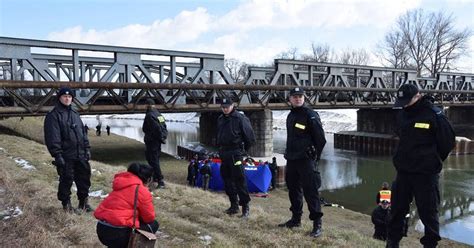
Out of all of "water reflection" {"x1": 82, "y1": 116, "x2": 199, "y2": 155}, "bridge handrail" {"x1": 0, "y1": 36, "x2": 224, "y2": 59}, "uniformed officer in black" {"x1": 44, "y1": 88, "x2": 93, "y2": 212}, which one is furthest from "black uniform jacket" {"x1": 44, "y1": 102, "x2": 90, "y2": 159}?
"water reflection" {"x1": 82, "y1": 116, "x2": 199, "y2": 155}

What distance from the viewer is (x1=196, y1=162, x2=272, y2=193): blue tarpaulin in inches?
503

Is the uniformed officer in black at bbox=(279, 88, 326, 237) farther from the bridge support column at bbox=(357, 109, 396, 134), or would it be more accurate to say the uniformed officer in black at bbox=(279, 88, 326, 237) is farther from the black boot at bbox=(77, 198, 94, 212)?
the bridge support column at bbox=(357, 109, 396, 134)

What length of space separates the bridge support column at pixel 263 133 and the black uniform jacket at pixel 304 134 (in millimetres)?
16705

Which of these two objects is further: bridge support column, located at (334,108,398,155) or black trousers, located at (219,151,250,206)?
bridge support column, located at (334,108,398,155)

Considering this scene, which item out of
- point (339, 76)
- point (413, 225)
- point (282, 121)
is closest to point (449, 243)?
point (413, 225)

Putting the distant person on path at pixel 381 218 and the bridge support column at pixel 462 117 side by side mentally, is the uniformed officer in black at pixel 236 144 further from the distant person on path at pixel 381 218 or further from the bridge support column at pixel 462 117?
the bridge support column at pixel 462 117

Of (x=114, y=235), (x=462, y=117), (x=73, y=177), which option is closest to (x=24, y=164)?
(x=73, y=177)

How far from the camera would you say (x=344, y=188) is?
61.8 ft

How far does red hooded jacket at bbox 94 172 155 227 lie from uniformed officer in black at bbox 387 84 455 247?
275 centimetres

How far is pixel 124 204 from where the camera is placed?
3.59 m

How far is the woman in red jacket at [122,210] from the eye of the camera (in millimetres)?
3586

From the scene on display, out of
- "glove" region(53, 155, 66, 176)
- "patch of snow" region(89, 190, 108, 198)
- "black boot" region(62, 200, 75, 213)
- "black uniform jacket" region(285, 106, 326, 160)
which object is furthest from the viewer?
"patch of snow" region(89, 190, 108, 198)

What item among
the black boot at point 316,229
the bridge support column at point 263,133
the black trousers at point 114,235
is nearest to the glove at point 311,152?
the black boot at point 316,229

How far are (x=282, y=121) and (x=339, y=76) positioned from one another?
33.6m
